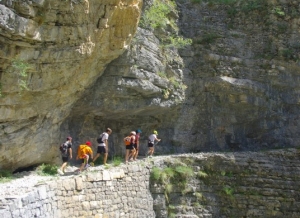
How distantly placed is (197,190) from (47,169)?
469 centimetres

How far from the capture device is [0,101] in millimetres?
8961

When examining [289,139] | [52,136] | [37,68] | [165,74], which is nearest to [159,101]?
[165,74]

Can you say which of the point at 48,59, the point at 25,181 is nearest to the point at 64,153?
the point at 25,181

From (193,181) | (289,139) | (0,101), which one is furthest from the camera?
(289,139)

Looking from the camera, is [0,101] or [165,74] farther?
[165,74]

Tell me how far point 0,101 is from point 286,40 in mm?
11908

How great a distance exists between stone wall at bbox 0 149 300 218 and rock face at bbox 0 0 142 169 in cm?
190

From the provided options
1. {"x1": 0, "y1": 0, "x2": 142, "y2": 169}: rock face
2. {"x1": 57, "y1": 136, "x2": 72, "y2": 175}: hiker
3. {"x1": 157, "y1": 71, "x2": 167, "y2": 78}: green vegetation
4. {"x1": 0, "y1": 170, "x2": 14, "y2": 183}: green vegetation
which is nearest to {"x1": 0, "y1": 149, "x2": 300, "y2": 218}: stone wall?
{"x1": 57, "y1": 136, "x2": 72, "y2": 175}: hiker

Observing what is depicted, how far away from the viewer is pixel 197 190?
38.9 feet

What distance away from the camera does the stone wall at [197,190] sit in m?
9.38

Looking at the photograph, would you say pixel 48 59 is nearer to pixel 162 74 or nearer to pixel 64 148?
pixel 64 148

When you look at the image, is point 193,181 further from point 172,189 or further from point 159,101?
point 159,101

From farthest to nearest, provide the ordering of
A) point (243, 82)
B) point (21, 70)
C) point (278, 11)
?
point (278, 11), point (243, 82), point (21, 70)

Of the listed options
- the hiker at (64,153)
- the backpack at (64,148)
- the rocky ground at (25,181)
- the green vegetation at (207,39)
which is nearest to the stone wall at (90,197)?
the rocky ground at (25,181)
